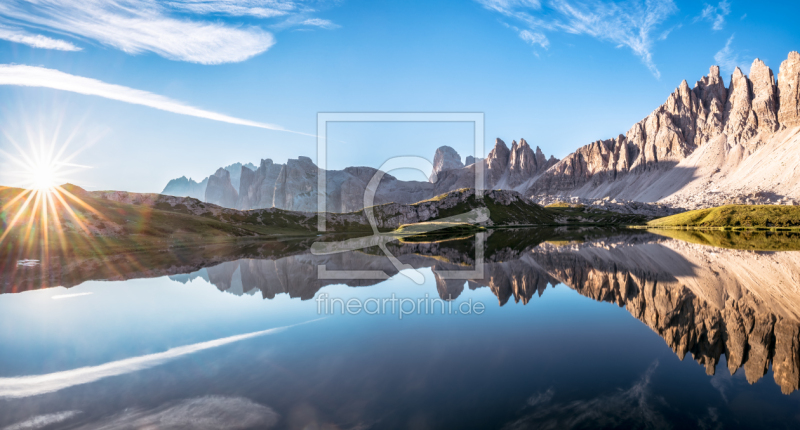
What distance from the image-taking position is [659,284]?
29047mm

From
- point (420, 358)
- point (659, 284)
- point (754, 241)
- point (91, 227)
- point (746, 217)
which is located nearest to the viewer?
point (420, 358)

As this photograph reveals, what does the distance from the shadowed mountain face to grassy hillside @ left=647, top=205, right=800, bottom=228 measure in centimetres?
9833

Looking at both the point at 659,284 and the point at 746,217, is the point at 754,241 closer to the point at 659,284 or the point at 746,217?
the point at 659,284

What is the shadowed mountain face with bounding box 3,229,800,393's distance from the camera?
1580 cm

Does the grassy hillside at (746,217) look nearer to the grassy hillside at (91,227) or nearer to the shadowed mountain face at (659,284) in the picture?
the shadowed mountain face at (659,284)

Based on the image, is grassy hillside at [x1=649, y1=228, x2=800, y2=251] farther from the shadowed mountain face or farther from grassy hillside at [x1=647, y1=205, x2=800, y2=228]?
grassy hillside at [x1=647, y1=205, x2=800, y2=228]

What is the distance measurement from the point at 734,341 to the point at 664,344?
116 inches

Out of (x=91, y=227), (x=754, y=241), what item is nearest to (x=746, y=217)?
(x=754, y=241)

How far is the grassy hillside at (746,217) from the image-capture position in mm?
116438

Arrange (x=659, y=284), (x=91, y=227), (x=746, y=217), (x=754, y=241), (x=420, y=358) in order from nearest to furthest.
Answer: (x=420, y=358) → (x=659, y=284) → (x=754, y=241) → (x=91, y=227) → (x=746, y=217)

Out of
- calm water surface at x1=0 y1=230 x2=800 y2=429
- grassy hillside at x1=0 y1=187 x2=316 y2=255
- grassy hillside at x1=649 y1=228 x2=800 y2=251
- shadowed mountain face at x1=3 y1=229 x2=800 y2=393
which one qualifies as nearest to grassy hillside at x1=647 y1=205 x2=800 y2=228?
grassy hillside at x1=649 y1=228 x2=800 y2=251

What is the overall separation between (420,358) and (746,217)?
163542mm

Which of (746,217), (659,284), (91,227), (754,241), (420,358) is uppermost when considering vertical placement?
(746,217)

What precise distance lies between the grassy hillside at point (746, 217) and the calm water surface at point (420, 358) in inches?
4985
